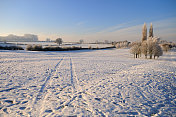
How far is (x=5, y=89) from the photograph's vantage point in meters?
5.79

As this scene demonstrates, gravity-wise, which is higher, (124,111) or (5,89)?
(5,89)

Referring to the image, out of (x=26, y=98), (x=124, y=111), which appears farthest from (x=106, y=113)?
(x=26, y=98)

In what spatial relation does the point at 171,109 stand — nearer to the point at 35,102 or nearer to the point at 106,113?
the point at 106,113

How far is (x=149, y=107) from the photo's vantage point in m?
4.37

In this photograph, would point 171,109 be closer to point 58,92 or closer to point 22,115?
point 58,92

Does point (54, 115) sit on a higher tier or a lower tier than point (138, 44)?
lower

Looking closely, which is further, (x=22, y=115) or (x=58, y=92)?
(x=58, y=92)

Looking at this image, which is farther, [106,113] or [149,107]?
[149,107]

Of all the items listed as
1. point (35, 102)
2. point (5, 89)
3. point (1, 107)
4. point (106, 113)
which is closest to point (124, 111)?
point (106, 113)

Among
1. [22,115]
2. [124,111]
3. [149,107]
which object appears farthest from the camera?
[149,107]

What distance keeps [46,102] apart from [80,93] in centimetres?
200

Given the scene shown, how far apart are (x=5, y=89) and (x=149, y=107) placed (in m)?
8.70

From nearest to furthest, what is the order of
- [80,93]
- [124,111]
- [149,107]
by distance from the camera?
[124,111] < [149,107] < [80,93]

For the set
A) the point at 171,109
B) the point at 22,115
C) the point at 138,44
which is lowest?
the point at 171,109
